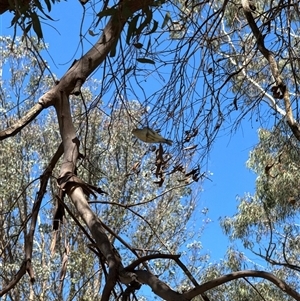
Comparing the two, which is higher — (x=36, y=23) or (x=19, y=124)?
(x=36, y=23)

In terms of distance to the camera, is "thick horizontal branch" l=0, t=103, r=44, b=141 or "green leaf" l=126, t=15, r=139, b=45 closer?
"thick horizontal branch" l=0, t=103, r=44, b=141

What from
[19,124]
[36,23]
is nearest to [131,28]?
[36,23]

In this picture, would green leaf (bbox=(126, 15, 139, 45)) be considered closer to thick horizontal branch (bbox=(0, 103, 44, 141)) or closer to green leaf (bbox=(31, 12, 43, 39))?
green leaf (bbox=(31, 12, 43, 39))

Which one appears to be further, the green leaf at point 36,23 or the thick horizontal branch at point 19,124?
the green leaf at point 36,23

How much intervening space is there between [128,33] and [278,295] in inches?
188

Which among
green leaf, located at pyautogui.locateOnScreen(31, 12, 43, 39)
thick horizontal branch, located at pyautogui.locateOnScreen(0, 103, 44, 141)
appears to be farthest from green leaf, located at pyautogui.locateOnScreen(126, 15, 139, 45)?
thick horizontal branch, located at pyautogui.locateOnScreen(0, 103, 44, 141)

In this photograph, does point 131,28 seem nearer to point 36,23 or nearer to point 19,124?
point 36,23

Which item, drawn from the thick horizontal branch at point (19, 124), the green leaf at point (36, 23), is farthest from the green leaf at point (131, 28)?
the thick horizontal branch at point (19, 124)

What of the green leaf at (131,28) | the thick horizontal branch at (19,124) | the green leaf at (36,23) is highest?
the green leaf at (131,28)

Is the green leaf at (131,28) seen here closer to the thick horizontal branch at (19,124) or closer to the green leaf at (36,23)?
the green leaf at (36,23)

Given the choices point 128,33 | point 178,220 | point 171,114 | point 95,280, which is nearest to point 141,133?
point 128,33

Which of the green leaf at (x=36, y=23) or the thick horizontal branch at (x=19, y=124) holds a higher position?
the green leaf at (x=36, y=23)

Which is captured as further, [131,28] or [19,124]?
[131,28]

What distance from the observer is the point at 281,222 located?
526 centimetres
